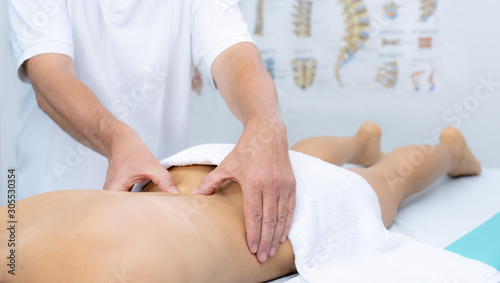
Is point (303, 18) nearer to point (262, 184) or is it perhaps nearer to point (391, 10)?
point (391, 10)

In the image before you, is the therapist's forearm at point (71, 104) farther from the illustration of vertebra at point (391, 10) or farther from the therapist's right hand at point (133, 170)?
the illustration of vertebra at point (391, 10)

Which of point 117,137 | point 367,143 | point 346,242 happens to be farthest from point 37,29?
point 367,143

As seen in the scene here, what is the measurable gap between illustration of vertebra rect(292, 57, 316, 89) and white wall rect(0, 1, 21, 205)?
4.77 ft

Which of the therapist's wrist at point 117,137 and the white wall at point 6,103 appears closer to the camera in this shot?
the therapist's wrist at point 117,137

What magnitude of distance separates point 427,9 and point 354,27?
14.8 inches

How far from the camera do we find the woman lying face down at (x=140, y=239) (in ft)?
2.56

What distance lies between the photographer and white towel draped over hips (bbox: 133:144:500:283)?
1128 millimetres

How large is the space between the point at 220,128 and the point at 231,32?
166 cm

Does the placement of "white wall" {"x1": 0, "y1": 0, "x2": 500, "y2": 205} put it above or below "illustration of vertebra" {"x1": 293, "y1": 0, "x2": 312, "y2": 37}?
below

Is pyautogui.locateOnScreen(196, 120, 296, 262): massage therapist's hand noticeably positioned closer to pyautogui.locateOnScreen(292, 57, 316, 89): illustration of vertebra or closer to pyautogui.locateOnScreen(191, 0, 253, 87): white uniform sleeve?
pyautogui.locateOnScreen(191, 0, 253, 87): white uniform sleeve

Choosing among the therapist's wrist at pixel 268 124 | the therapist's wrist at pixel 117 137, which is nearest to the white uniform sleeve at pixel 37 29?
the therapist's wrist at pixel 117 137

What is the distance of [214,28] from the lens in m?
1.69

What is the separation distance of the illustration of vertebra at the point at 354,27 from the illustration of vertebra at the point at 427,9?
277 millimetres

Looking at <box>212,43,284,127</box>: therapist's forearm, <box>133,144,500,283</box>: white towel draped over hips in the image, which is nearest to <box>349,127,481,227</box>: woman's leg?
<box>133,144,500,283</box>: white towel draped over hips
